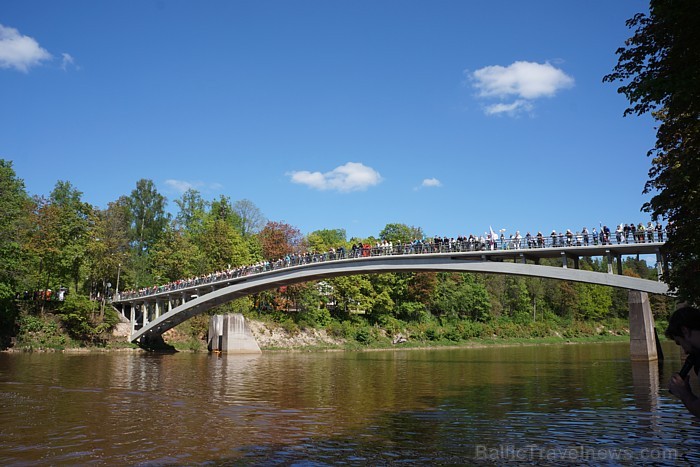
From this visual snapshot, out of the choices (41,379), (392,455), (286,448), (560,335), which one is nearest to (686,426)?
(392,455)

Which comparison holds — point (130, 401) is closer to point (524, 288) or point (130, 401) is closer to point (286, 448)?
point (286, 448)

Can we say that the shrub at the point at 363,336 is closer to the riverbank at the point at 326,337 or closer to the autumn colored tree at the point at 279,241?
the riverbank at the point at 326,337

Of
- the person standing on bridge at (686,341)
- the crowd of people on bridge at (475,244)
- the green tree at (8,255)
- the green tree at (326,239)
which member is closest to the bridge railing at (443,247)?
the crowd of people on bridge at (475,244)

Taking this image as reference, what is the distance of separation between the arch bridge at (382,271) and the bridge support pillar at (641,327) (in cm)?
75

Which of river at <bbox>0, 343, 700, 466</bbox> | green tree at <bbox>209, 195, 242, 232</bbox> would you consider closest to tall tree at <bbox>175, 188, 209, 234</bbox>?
green tree at <bbox>209, 195, 242, 232</bbox>

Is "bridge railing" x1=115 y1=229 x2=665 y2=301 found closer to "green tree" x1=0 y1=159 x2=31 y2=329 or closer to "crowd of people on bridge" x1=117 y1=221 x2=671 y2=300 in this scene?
"crowd of people on bridge" x1=117 y1=221 x2=671 y2=300

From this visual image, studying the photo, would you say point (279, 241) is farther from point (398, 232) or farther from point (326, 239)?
point (326, 239)

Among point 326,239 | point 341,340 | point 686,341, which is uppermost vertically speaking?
point 326,239

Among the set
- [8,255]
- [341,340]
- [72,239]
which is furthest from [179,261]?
[8,255]

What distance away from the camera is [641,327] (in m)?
32.0

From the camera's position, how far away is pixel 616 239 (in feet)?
102

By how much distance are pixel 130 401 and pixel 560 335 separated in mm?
73728

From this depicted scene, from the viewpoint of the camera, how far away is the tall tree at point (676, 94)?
9.46 m

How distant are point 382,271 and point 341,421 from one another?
28.2 m
